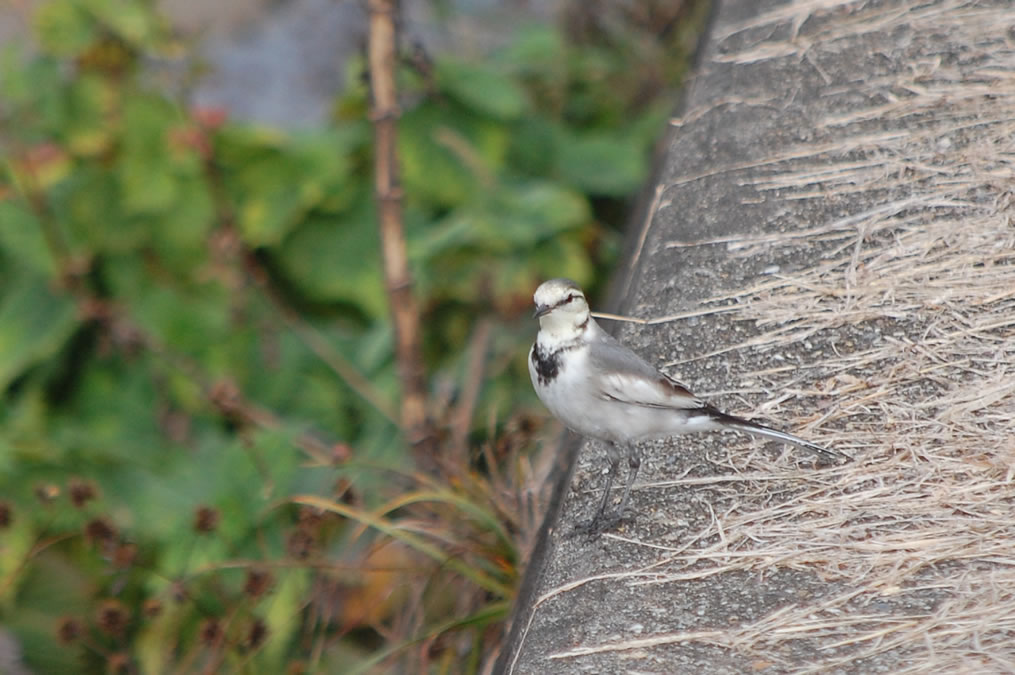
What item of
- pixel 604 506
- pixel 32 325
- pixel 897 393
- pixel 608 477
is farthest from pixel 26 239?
pixel 897 393

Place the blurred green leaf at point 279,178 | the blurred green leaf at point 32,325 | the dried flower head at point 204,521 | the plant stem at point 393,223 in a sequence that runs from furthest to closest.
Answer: the blurred green leaf at point 279,178, the blurred green leaf at point 32,325, the plant stem at point 393,223, the dried flower head at point 204,521

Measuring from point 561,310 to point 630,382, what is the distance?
0.27m

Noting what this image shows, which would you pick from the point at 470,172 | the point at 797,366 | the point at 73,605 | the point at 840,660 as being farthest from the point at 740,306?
the point at 470,172

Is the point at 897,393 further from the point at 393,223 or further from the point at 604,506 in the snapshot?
the point at 393,223

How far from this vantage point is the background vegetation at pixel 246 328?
3.71m

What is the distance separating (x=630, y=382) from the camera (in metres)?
2.54

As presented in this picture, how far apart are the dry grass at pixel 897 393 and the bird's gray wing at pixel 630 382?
0.21 meters

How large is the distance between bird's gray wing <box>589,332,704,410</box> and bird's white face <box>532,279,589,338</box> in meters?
0.08

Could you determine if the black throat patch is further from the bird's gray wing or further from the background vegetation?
the background vegetation

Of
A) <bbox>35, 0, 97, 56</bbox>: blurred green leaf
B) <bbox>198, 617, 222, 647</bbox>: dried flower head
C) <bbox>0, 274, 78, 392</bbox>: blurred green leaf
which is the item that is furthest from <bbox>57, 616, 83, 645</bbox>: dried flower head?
<bbox>35, 0, 97, 56</bbox>: blurred green leaf

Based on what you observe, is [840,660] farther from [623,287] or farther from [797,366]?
[623,287]

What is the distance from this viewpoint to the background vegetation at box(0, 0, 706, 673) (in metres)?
3.71

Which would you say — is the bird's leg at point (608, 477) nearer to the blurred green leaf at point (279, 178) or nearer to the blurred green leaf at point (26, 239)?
the blurred green leaf at point (279, 178)

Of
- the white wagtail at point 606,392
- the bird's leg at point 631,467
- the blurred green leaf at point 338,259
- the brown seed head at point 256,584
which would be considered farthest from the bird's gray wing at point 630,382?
the blurred green leaf at point 338,259
